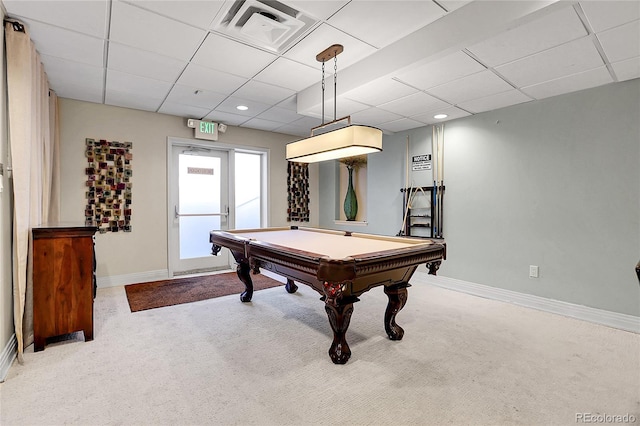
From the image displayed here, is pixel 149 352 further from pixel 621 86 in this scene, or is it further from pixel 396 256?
pixel 621 86

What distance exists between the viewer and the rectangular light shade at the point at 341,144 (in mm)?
2418

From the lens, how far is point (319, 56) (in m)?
2.69

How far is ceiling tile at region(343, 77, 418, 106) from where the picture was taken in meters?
2.92

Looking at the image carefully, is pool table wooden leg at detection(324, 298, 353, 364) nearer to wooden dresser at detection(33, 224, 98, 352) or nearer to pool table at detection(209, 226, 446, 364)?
pool table at detection(209, 226, 446, 364)

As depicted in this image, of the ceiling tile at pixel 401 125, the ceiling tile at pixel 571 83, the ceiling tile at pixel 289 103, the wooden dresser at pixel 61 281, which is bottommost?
the wooden dresser at pixel 61 281

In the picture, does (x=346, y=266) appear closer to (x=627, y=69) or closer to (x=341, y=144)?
(x=341, y=144)

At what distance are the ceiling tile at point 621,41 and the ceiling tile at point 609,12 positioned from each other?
88mm

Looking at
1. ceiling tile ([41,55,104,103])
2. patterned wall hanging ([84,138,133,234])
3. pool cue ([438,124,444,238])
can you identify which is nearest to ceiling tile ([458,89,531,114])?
pool cue ([438,124,444,238])

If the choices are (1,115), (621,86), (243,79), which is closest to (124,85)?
(243,79)

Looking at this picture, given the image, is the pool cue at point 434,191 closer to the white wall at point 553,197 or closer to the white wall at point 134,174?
the white wall at point 553,197

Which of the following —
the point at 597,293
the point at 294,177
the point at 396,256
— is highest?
the point at 294,177

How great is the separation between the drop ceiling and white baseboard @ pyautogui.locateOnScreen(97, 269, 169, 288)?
7.56ft

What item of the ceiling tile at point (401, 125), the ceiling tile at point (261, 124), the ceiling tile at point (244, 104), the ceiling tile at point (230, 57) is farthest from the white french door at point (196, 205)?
the ceiling tile at point (401, 125)

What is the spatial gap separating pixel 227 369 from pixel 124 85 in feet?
10.3
